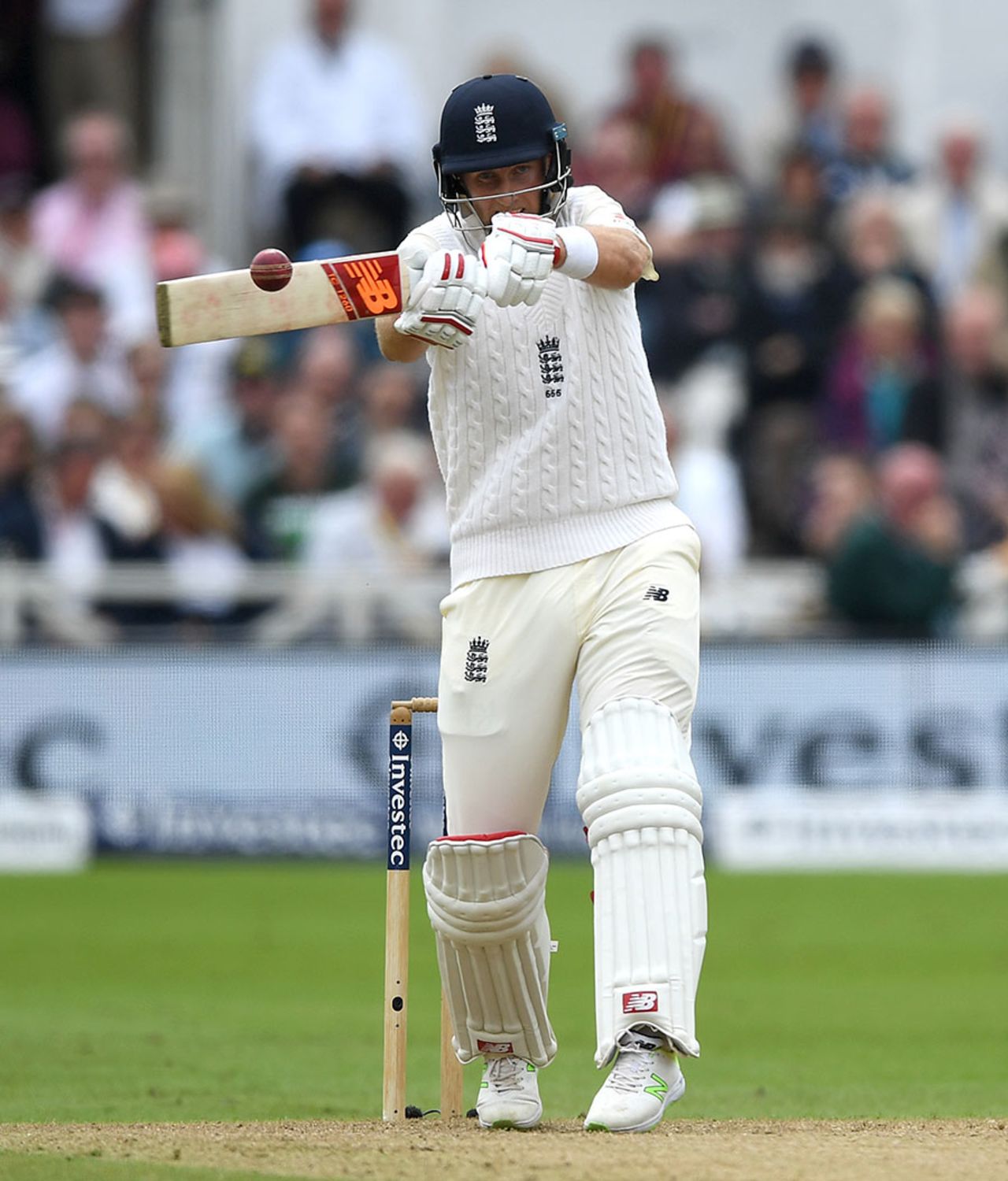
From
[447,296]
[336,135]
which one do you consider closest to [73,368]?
[336,135]

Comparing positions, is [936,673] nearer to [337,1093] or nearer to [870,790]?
[870,790]

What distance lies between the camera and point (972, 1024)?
8.49 metres

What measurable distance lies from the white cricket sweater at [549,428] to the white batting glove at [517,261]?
0.30m

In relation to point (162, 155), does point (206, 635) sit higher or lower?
lower

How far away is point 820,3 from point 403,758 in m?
13.7

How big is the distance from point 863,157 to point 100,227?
4826 millimetres

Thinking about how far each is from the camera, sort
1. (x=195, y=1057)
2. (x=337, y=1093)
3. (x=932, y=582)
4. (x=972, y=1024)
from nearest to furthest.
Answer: (x=337, y=1093) < (x=195, y=1057) < (x=972, y=1024) < (x=932, y=582)

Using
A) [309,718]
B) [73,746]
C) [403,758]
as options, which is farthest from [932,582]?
[403,758]

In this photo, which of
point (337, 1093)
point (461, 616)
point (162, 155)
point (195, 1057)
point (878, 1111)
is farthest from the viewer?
point (162, 155)

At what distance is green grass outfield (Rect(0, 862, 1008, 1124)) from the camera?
6.80m

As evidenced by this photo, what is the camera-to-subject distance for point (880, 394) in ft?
47.6

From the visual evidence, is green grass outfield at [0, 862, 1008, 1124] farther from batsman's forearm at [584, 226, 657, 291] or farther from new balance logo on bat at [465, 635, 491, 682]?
batsman's forearm at [584, 226, 657, 291]

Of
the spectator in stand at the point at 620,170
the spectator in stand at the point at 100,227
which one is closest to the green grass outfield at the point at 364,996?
the spectator in stand at the point at 100,227

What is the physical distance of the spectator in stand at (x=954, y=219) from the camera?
15.1 metres
